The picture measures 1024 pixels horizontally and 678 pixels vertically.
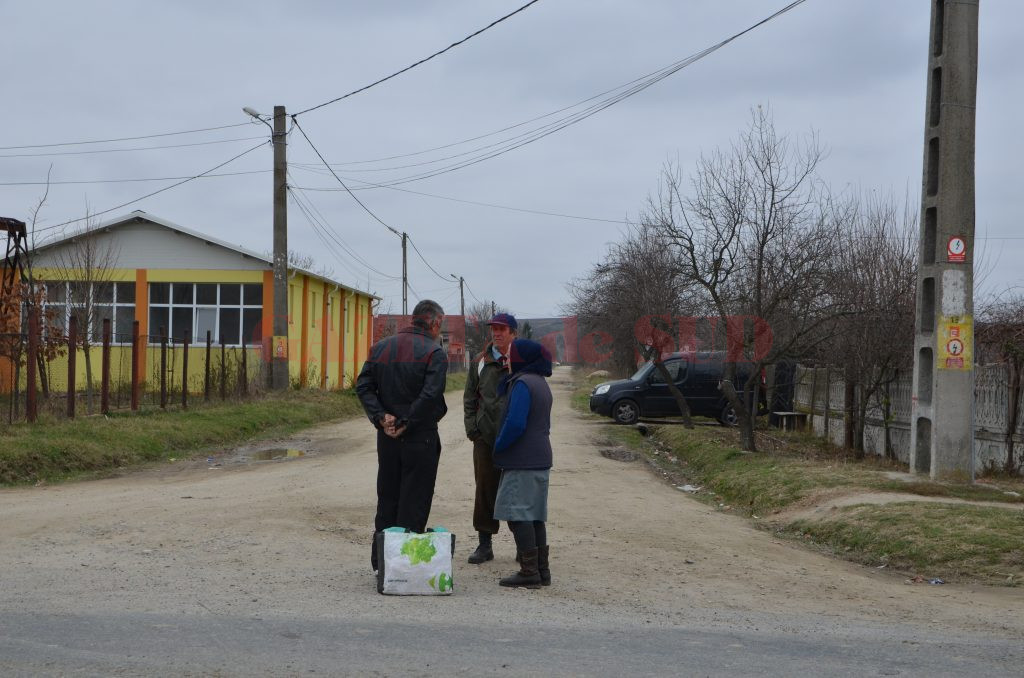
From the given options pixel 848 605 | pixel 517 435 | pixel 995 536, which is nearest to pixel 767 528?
pixel 995 536

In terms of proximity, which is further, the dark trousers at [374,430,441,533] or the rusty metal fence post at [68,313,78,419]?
the rusty metal fence post at [68,313,78,419]

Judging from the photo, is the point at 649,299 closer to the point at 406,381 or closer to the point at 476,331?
the point at 406,381

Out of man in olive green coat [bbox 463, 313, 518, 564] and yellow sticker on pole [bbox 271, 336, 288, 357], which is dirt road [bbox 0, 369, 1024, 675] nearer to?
man in olive green coat [bbox 463, 313, 518, 564]

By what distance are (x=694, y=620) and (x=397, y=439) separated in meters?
2.27

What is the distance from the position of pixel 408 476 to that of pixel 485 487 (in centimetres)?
94

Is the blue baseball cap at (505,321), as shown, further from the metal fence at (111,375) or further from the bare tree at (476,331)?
the bare tree at (476,331)

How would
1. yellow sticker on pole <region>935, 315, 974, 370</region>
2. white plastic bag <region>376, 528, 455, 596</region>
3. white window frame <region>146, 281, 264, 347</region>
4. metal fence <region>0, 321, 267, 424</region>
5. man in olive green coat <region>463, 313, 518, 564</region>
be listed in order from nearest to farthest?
white plastic bag <region>376, 528, 455, 596</region>
man in olive green coat <region>463, 313, 518, 564</region>
yellow sticker on pole <region>935, 315, 974, 370</region>
metal fence <region>0, 321, 267, 424</region>
white window frame <region>146, 281, 264, 347</region>

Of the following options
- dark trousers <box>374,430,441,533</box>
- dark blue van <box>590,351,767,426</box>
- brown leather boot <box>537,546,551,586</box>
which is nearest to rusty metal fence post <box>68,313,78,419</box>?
dark trousers <box>374,430,441,533</box>

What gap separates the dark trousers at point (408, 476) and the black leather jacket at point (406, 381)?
0.35 feet

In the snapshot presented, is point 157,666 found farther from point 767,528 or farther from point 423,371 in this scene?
point 767,528

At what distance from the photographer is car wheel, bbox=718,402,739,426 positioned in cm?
2328

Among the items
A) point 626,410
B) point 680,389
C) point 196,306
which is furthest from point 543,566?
Result: point 196,306

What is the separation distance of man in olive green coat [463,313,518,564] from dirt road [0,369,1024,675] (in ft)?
Answer: 0.98

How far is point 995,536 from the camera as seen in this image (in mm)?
8688
